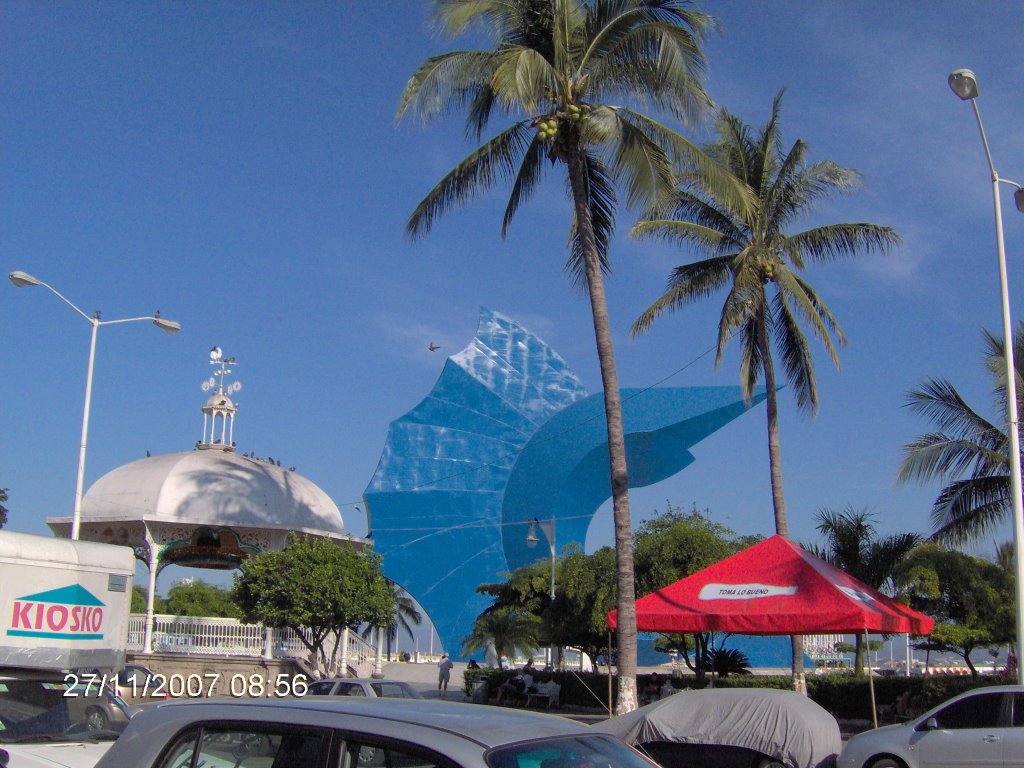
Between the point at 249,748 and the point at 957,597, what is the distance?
82.2 ft

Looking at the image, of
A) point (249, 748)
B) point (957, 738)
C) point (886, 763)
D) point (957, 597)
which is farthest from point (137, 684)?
point (249, 748)

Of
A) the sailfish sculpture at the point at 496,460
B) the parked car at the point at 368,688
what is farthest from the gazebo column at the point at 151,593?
the sailfish sculpture at the point at 496,460

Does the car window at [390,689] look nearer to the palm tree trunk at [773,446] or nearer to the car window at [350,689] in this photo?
the car window at [350,689]

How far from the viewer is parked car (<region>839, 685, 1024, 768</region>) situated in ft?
39.4

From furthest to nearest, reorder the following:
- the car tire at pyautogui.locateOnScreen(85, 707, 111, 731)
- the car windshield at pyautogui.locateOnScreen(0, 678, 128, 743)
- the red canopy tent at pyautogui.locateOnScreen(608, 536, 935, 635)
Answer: the red canopy tent at pyautogui.locateOnScreen(608, 536, 935, 635)
the car tire at pyautogui.locateOnScreen(85, 707, 111, 731)
the car windshield at pyautogui.locateOnScreen(0, 678, 128, 743)

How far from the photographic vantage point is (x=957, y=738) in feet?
40.0

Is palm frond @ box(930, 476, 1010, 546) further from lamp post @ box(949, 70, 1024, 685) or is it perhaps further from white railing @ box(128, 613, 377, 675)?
white railing @ box(128, 613, 377, 675)

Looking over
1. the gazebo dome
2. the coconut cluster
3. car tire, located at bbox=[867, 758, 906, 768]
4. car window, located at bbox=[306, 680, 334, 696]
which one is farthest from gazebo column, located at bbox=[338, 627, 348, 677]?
car tire, located at bbox=[867, 758, 906, 768]

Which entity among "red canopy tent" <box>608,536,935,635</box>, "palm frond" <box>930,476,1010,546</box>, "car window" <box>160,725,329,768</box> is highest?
"palm frond" <box>930,476,1010,546</box>

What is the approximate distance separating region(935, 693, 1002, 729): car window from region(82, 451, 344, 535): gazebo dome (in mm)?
23520

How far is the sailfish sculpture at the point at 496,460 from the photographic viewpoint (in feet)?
162

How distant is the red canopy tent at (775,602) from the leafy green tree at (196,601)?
189 feet

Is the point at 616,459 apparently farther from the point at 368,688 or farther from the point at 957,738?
the point at 957,738

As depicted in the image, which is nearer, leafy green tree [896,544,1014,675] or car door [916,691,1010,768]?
car door [916,691,1010,768]
